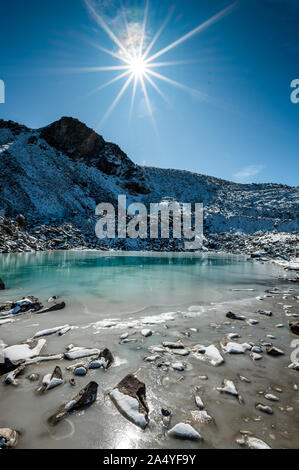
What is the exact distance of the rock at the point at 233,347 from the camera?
4258 millimetres

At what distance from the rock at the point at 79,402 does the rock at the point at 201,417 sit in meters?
1.32

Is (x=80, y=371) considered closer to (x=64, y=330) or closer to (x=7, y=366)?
(x=7, y=366)

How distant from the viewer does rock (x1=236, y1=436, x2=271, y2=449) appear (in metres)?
2.16

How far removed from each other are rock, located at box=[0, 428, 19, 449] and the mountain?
29436mm

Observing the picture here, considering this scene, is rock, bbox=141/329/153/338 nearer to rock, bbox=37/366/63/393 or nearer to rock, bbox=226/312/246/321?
rock, bbox=37/366/63/393

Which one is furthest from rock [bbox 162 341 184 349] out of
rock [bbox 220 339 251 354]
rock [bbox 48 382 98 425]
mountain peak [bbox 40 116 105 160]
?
mountain peak [bbox 40 116 105 160]

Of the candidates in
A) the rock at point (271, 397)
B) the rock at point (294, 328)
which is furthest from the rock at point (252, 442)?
the rock at point (294, 328)

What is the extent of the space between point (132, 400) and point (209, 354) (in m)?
1.99

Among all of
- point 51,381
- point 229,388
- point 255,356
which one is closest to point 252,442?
point 229,388

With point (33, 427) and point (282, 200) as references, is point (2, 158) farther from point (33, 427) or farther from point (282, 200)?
point (282, 200)

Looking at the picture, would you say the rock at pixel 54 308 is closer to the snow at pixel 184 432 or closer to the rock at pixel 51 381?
the rock at pixel 51 381
